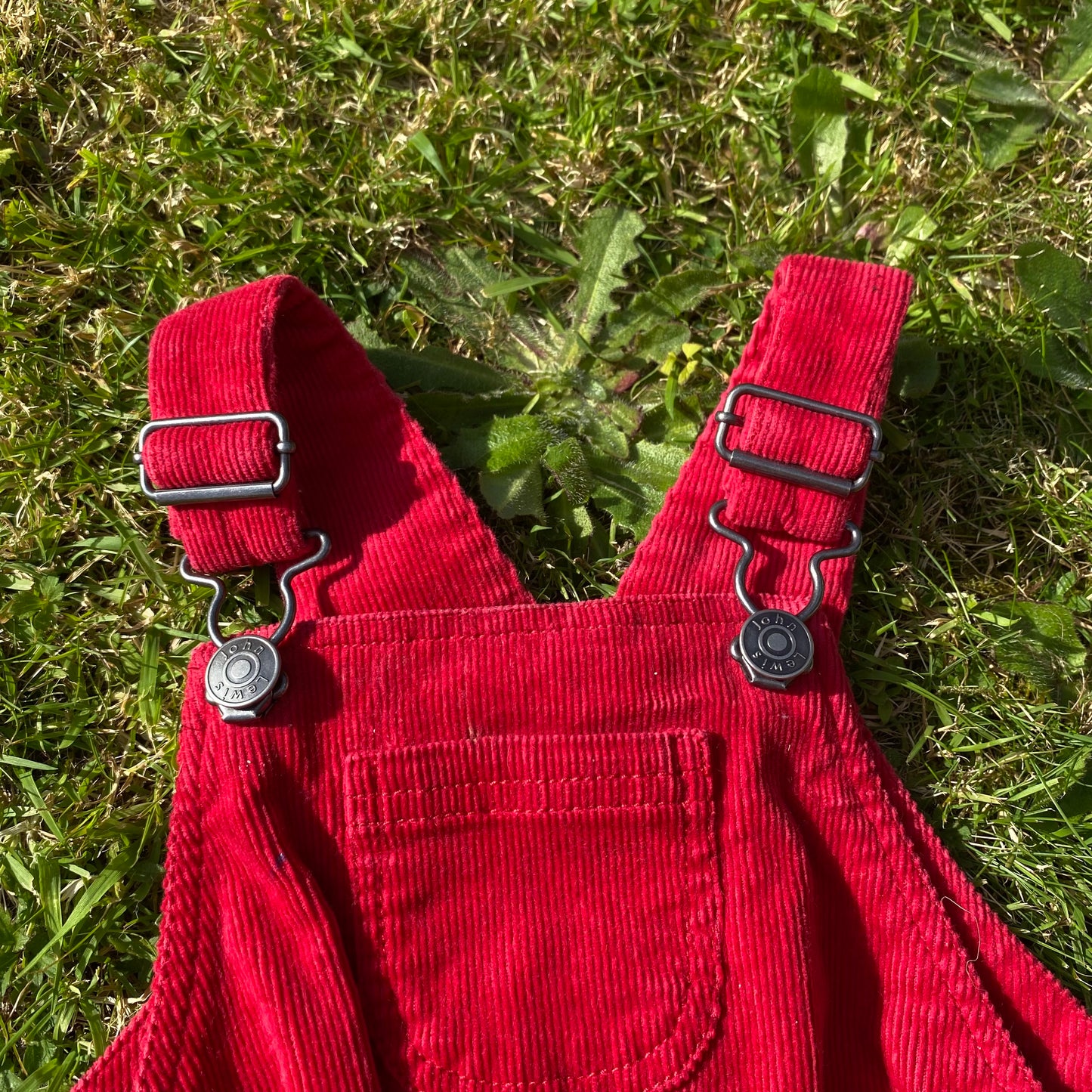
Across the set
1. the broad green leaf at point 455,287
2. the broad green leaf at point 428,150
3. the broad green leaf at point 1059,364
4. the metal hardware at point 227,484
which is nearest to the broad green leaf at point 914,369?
the broad green leaf at point 1059,364

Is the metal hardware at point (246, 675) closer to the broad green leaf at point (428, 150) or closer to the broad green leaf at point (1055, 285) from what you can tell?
the broad green leaf at point (428, 150)

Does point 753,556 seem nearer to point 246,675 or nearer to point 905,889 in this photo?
point 905,889

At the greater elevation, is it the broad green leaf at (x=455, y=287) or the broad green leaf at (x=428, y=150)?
the broad green leaf at (x=428, y=150)

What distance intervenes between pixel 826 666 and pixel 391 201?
1.38 m

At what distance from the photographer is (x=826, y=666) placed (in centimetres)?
180

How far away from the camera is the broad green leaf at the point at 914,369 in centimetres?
217

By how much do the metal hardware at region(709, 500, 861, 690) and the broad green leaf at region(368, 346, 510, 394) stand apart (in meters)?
0.72

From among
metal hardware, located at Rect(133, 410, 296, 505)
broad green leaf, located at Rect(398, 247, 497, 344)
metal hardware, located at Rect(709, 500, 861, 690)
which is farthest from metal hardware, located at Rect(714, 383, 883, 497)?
metal hardware, located at Rect(133, 410, 296, 505)

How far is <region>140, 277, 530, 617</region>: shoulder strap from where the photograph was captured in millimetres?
1831

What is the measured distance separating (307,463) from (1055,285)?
5.44 feet

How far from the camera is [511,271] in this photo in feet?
7.54

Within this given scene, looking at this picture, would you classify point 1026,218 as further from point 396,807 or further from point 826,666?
point 396,807

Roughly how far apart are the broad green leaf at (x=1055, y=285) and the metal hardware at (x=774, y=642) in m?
0.93

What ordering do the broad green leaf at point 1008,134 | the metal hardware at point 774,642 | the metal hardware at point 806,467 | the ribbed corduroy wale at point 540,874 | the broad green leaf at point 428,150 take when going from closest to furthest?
1. the ribbed corduroy wale at point 540,874
2. the metal hardware at point 774,642
3. the metal hardware at point 806,467
4. the broad green leaf at point 428,150
5. the broad green leaf at point 1008,134
